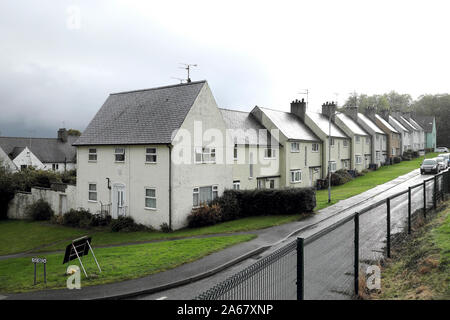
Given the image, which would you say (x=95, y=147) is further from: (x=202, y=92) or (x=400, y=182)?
(x=400, y=182)

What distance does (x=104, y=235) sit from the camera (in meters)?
25.6

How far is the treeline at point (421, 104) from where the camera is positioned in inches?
4124

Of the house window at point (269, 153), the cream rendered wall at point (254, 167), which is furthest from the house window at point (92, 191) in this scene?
the house window at point (269, 153)

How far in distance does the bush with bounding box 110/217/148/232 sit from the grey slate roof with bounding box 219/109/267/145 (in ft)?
42.0

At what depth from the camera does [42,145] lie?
207 feet

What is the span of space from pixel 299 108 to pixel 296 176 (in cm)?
1274

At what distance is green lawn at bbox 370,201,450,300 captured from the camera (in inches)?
316

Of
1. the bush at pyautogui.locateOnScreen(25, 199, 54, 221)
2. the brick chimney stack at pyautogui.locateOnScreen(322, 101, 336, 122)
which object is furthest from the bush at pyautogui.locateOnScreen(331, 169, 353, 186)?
the bush at pyautogui.locateOnScreen(25, 199, 54, 221)

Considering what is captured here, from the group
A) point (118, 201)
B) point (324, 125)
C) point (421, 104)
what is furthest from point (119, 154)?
point (421, 104)

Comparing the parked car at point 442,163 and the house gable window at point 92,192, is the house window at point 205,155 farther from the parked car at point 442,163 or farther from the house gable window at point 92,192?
the parked car at point 442,163

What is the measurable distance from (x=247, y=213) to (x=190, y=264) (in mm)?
13564

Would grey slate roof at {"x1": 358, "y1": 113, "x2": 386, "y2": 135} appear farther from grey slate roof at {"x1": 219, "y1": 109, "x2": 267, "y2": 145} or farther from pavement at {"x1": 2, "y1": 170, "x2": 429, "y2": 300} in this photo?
pavement at {"x1": 2, "y1": 170, "x2": 429, "y2": 300}

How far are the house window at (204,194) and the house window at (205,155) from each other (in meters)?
2.11
